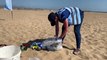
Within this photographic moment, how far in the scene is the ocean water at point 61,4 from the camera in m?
25.5

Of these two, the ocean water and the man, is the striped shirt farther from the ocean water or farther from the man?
the ocean water

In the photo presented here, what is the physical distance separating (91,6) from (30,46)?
1968 cm

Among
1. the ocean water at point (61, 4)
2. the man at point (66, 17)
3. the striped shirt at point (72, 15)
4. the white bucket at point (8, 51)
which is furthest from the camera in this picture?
the ocean water at point (61, 4)

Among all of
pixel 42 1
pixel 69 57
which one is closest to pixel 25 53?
pixel 69 57

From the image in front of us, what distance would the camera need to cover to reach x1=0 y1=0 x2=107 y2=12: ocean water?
2547cm

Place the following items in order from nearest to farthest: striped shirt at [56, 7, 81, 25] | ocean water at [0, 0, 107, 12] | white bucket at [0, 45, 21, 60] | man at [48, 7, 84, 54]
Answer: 1. white bucket at [0, 45, 21, 60]
2. man at [48, 7, 84, 54]
3. striped shirt at [56, 7, 81, 25]
4. ocean water at [0, 0, 107, 12]

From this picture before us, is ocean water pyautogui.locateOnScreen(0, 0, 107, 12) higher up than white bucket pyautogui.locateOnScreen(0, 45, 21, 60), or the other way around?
white bucket pyautogui.locateOnScreen(0, 45, 21, 60)

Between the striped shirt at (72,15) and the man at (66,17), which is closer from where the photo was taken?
the man at (66,17)

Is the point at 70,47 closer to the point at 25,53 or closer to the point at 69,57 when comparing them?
the point at 69,57

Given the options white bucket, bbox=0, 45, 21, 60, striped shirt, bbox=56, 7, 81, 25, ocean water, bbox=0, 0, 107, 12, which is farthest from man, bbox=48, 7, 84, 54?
ocean water, bbox=0, 0, 107, 12

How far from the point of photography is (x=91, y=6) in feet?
84.7

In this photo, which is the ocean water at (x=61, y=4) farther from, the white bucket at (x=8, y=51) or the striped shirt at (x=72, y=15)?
the white bucket at (x=8, y=51)

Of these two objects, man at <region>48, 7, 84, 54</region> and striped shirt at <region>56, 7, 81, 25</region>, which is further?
striped shirt at <region>56, 7, 81, 25</region>

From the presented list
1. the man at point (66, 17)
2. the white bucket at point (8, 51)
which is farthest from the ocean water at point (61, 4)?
the white bucket at point (8, 51)
